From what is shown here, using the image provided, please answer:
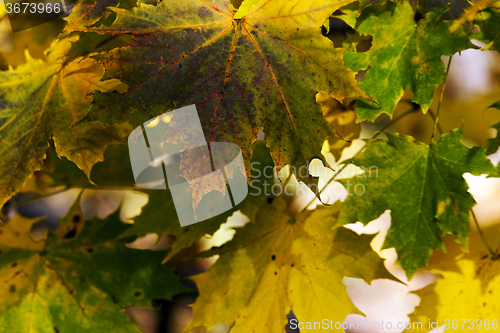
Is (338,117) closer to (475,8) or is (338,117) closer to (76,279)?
(475,8)

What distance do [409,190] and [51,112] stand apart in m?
0.67

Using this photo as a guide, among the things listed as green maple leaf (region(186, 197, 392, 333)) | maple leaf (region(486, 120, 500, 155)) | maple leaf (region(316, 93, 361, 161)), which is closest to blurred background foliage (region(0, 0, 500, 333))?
maple leaf (region(316, 93, 361, 161))

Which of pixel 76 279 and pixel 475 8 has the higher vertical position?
pixel 475 8

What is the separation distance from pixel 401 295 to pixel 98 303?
34.3 inches

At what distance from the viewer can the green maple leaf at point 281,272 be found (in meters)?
0.63

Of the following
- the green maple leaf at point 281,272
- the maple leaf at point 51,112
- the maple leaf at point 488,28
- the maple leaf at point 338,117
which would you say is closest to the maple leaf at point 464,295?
the green maple leaf at point 281,272

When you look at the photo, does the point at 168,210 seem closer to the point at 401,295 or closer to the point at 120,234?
the point at 120,234

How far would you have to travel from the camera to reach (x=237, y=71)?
45 centimetres

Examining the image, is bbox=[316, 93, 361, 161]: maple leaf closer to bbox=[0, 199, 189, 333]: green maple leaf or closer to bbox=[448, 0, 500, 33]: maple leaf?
bbox=[448, 0, 500, 33]: maple leaf

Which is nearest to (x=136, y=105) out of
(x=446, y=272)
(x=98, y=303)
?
(x=98, y=303)

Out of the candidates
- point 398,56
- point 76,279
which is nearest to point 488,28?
point 398,56

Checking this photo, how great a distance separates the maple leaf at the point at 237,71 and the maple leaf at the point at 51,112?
0.38 ft

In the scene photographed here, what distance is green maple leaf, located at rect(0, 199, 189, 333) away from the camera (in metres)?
0.67

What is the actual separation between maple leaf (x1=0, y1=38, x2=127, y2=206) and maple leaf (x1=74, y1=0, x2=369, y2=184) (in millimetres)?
117
